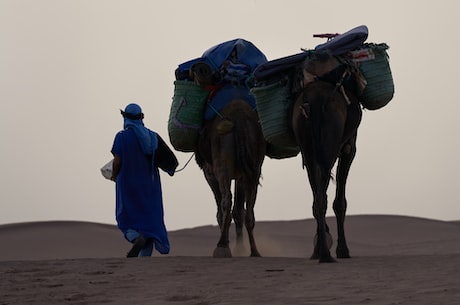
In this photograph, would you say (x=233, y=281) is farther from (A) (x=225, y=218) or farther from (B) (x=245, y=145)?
(B) (x=245, y=145)

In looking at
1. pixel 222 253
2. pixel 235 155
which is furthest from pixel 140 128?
pixel 222 253

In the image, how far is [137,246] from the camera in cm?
1611

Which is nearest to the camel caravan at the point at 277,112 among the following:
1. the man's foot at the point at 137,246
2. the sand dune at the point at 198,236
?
the man's foot at the point at 137,246

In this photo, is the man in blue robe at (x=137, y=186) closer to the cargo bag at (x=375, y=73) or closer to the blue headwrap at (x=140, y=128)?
the blue headwrap at (x=140, y=128)

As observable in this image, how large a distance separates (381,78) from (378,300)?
493 cm

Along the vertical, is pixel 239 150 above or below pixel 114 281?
above

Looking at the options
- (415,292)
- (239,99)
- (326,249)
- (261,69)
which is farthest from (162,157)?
(415,292)

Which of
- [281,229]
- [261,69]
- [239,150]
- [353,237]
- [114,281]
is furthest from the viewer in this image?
[281,229]

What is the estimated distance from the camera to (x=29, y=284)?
12414 millimetres

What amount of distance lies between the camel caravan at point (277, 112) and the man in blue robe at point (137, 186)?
1.71 ft

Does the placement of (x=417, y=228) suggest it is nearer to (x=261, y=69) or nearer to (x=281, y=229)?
(x=281, y=229)

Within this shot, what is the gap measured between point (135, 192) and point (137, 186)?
8cm

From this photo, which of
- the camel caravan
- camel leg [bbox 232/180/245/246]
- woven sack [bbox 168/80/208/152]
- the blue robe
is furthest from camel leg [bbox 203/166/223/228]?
the blue robe

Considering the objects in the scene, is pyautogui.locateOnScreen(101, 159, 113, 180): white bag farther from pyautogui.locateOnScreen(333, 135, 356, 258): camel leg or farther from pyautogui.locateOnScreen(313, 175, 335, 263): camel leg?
pyautogui.locateOnScreen(313, 175, 335, 263): camel leg
